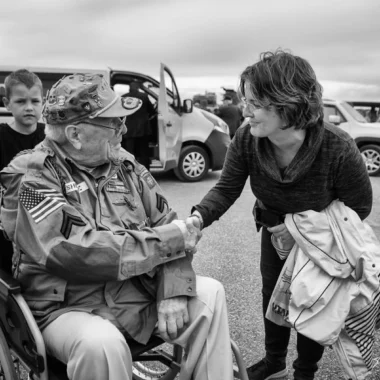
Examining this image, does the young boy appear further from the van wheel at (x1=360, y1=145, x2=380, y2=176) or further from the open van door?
the van wheel at (x1=360, y1=145, x2=380, y2=176)

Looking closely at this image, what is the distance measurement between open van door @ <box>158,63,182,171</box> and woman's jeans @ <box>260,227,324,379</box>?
17.7 feet

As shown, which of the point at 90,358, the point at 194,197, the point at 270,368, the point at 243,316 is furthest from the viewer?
the point at 194,197

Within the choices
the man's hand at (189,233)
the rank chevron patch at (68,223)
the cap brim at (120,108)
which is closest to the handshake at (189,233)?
the man's hand at (189,233)

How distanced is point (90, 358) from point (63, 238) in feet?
1.42

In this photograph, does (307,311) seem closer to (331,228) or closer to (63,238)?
(331,228)

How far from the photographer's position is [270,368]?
8.71 feet

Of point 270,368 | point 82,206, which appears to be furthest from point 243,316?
point 82,206

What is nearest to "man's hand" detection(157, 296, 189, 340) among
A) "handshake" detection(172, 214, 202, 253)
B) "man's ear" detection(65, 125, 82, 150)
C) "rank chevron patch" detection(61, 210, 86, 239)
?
"handshake" detection(172, 214, 202, 253)

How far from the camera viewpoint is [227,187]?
2455 millimetres

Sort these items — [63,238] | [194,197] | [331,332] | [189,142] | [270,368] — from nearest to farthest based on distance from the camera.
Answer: [63,238] → [331,332] → [270,368] → [194,197] → [189,142]

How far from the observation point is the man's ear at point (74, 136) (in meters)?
1.97

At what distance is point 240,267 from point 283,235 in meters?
2.26

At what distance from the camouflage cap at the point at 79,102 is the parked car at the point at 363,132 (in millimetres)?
8507

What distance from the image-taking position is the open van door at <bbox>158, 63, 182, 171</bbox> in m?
7.69
